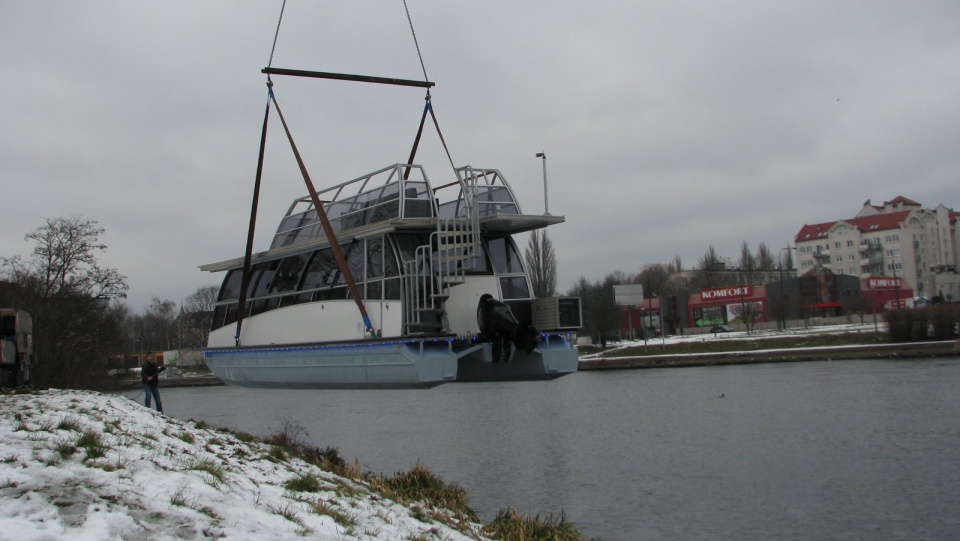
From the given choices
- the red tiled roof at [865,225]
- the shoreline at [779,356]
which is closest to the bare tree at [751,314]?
the shoreline at [779,356]

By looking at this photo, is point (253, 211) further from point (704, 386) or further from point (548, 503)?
point (704, 386)

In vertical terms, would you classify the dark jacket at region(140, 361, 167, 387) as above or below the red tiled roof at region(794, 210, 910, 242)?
below

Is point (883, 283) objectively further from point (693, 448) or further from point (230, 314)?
point (230, 314)

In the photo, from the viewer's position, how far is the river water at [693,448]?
1636 centimetres

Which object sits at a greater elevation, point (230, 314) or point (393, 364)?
point (230, 314)

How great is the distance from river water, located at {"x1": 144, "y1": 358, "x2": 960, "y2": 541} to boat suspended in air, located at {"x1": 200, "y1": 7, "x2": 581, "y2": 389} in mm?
3088

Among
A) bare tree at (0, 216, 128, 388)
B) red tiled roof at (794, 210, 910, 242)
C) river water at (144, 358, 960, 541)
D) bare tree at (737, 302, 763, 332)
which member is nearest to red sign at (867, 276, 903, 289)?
bare tree at (737, 302, 763, 332)

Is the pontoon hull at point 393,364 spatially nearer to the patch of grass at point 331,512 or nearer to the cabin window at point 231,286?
the cabin window at point 231,286

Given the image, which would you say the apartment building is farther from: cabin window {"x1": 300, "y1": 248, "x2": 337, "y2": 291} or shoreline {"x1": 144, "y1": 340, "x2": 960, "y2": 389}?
cabin window {"x1": 300, "y1": 248, "x2": 337, "y2": 291}

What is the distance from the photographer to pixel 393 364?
16.8 m

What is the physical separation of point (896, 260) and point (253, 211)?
130303mm

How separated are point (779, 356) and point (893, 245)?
80.0m

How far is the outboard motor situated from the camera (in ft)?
55.8

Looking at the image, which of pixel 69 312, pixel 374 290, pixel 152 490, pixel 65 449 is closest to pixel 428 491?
pixel 374 290
